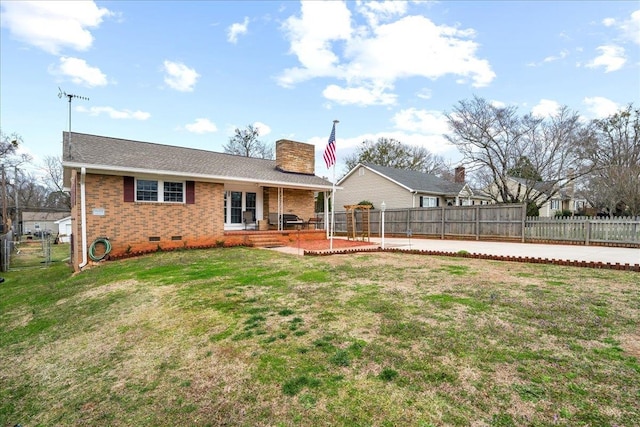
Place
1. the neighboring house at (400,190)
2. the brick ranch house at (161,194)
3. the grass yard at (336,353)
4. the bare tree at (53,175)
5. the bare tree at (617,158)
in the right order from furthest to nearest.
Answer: the bare tree at (53,175), the neighboring house at (400,190), the bare tree at (617,158), the brick ranch house at (161,194), the grass yard at (336,353)

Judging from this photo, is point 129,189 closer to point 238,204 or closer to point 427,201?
point 238,204

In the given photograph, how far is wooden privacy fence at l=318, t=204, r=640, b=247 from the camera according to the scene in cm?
1297

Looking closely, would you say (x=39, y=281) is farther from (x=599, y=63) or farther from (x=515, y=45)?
(x=599, y=63)

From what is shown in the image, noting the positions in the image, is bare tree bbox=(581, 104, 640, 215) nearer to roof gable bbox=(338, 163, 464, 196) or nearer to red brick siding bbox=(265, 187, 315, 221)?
roof gable bbox=(338, 163, 464, 196)

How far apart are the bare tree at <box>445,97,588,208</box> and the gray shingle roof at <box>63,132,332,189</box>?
11.5 meters

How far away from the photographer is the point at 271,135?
3909 centimetres

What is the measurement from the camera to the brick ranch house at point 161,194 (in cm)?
1048

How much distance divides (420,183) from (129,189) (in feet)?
70.5

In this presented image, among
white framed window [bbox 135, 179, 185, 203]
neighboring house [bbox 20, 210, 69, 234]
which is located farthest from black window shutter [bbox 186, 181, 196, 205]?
neighboring house [bbox 20, 210, 69, 234]

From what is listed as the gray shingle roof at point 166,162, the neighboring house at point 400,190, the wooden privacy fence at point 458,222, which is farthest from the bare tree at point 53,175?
the wooden privacy fence at point 458,222

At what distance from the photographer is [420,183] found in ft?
86.9

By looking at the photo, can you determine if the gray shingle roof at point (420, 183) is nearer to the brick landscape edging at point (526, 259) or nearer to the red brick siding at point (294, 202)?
the red brick siding at point (294, 202)

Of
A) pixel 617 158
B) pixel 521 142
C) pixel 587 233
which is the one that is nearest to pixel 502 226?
pixel 587 233

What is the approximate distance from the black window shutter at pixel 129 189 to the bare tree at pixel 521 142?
19.3 metres
